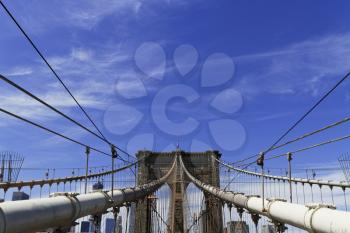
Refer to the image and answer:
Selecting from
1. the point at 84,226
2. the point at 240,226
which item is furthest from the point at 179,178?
the point at 84,226

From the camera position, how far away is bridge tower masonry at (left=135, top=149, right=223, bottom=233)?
67.2 metres

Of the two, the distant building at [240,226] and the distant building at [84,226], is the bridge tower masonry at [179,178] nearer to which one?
the distant building at [84,226]

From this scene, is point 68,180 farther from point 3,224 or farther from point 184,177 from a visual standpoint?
point 184,177

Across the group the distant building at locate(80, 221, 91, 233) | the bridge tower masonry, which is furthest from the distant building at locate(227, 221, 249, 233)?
the distant building at locate(80, 221, 91, 233)

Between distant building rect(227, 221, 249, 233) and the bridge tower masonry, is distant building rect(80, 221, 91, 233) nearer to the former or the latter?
the bridge tower masonry

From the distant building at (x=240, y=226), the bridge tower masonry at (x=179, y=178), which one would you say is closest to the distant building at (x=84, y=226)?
→ the bridge tower masonry at (x=179, y=178)

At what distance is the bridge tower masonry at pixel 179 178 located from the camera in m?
67.2

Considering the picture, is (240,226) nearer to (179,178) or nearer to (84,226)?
(179,178)

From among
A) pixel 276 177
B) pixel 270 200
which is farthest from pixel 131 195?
pixel 276 177

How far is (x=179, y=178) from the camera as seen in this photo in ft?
239

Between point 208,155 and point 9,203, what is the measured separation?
67908 millimetres

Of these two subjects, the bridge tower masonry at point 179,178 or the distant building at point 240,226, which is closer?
the distant building at point 240,226

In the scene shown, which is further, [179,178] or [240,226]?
[179,178]

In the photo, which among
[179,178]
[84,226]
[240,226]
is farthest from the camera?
[84,226]
